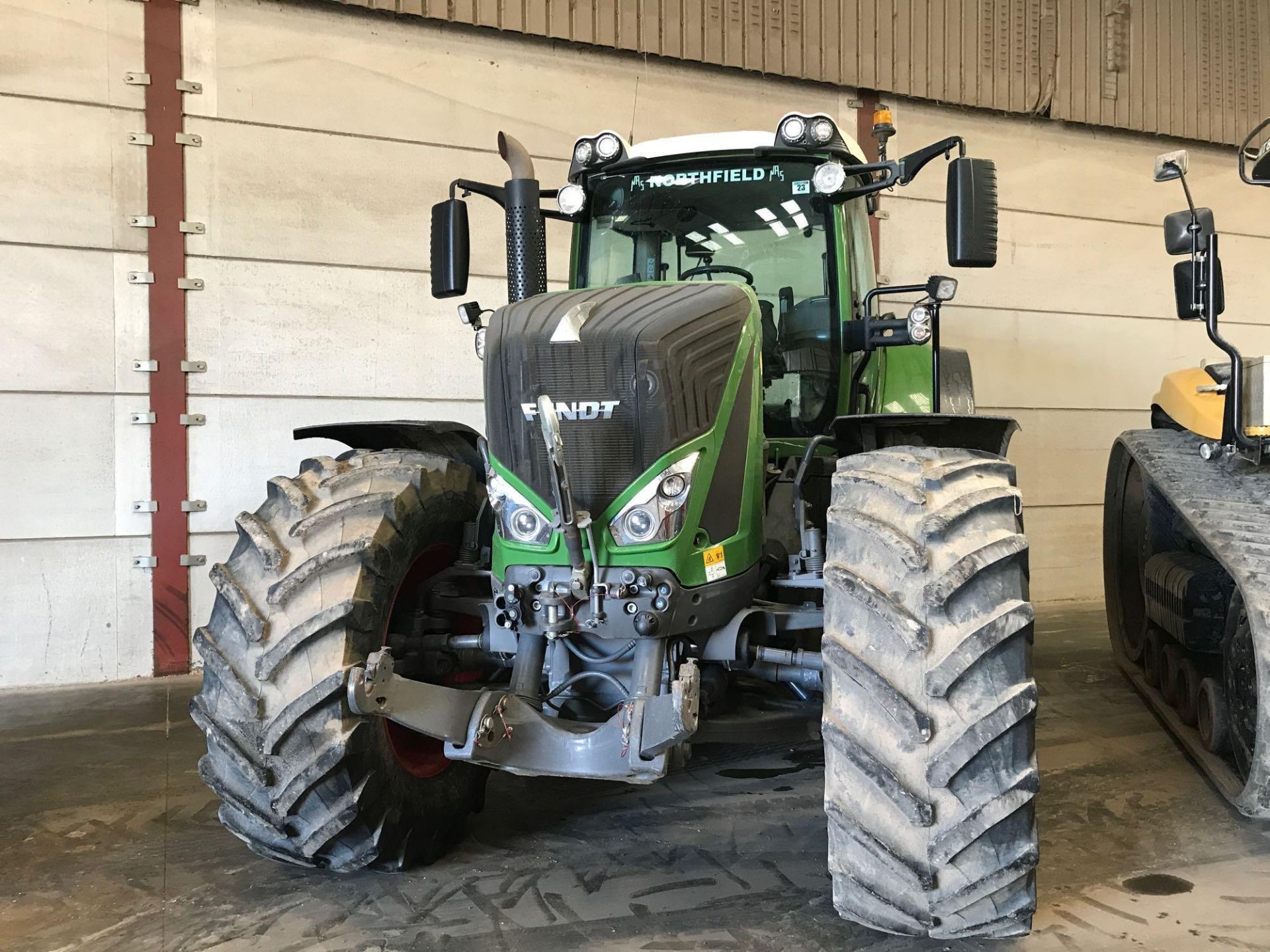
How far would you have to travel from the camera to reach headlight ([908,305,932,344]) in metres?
3.24

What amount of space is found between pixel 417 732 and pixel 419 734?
0.54 feet

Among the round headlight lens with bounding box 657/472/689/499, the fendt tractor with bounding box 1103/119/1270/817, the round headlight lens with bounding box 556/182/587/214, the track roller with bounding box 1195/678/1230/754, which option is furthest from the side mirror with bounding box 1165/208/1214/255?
the round headlight lens with bounding box 657/472/689/499

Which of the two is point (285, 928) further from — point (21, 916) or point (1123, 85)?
point (1123, 85)

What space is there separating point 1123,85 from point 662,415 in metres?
6.83

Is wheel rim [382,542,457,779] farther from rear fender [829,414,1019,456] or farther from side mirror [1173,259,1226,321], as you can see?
side mirror [1173,259,1226,321]

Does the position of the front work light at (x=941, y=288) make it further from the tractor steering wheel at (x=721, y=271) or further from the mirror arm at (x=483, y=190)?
the mirror arm at (x=483, y=190)

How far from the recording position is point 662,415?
246cm

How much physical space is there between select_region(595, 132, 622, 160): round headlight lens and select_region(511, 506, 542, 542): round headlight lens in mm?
1442

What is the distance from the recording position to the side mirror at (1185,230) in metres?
3.49

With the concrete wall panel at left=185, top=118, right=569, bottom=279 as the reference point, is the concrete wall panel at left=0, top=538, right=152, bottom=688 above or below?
below

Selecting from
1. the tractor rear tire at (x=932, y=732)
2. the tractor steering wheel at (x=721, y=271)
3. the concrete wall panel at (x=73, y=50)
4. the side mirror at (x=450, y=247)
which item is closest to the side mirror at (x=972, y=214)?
the tractor steering wheel at (x=721, y=271)

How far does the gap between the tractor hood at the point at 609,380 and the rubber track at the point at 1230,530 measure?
179cm

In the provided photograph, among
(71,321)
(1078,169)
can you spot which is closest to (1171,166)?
(1078,169)

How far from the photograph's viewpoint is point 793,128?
3.20 m
